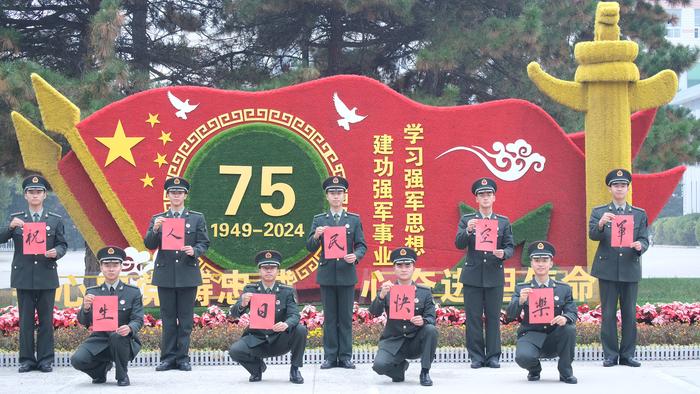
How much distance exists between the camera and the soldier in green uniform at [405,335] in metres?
7.31

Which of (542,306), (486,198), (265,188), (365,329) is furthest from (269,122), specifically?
(542,306)

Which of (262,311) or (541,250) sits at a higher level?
(541,250)

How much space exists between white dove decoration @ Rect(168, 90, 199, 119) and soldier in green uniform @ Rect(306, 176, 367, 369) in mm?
3461

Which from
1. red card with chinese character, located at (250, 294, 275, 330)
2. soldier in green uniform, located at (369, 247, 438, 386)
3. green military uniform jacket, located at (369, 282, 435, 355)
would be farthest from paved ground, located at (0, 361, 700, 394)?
red card with chinese character, located at (250, 294, 275, 330)

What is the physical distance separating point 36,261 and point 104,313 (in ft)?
3.89

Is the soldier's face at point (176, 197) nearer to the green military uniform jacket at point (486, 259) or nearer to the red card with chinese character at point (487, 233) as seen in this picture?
the green military uniform jacket at point (486, 259)

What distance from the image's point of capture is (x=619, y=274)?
27.1ft

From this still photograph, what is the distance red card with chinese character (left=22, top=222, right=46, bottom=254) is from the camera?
811cm

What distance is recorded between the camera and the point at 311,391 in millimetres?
7023

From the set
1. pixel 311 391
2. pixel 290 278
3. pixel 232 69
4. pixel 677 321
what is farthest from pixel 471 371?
pixel 232 69

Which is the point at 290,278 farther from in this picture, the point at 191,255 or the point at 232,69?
the point at 232,69

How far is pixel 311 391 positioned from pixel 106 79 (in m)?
6.65

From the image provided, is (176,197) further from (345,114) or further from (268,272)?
(345,114)

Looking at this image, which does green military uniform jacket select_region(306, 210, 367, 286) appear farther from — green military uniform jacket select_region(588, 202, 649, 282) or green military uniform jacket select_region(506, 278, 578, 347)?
green military uniform jacket select_region(588, 202, 649, 282)
